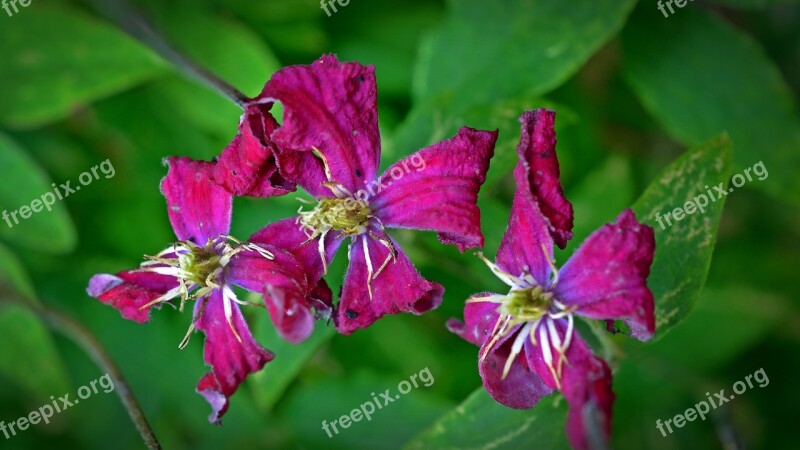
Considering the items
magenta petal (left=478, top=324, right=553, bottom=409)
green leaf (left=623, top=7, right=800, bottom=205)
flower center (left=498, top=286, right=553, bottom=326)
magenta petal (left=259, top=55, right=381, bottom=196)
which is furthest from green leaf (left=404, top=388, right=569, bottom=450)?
green leaf (left=623, top=7, right=800, bottom=205)

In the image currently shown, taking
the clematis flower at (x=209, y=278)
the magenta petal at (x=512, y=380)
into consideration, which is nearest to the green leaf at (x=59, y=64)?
the clematis flower at (x=209, y=278)

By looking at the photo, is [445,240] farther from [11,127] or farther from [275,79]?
[11,127]

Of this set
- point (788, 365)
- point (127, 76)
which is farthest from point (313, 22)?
point (788, 365)

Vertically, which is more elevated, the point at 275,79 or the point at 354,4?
the point at 354,4

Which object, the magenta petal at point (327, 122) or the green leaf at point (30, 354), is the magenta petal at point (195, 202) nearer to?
the magenta petal at point (327, 122)

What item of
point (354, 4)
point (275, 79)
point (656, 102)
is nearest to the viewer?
point (275, 79)

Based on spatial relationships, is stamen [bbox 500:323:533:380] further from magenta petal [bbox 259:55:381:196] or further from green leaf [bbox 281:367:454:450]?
green leaf [bbox 281:367:454:450]

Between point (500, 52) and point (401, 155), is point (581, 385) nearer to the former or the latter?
point (401, 155)
